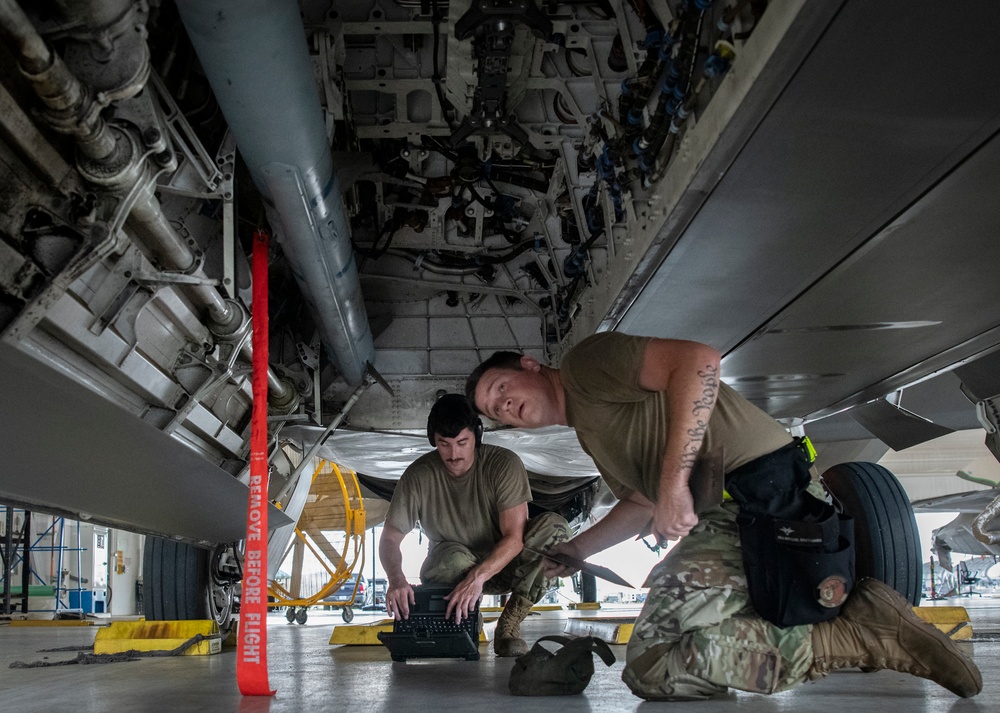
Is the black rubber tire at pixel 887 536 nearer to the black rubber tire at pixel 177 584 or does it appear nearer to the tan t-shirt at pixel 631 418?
the tan t-shirt at pixel 631 418

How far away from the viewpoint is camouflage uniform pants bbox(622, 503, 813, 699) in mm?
2068

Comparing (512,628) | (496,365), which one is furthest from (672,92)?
(512,628)

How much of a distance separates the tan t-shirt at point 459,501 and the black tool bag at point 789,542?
151cm

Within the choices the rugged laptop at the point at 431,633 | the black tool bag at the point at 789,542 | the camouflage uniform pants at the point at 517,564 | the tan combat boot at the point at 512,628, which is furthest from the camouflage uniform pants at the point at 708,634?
the tan combat boot at the point at 512,628

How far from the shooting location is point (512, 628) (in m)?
3.65

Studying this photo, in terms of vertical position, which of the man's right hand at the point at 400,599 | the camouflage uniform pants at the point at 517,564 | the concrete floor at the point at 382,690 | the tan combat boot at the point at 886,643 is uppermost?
the camouflage uniform pants at the point at 517,564

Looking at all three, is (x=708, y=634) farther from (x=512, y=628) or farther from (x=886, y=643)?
(x=512, y=628)

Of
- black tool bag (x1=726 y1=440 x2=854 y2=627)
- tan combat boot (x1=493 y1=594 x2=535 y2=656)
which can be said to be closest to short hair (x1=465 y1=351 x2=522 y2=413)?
black tool bag (x1=726 y1=440 x2=854 y2=627)

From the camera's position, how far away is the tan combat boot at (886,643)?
2.03 meters

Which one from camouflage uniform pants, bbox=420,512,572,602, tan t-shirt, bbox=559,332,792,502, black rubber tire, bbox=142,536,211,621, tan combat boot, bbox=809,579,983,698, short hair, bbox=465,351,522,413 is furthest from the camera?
black rubber tire, bbox=142,536,211,621

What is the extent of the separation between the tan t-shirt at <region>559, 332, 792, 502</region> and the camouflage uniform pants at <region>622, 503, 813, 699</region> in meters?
0.19

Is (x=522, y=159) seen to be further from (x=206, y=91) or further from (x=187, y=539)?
(x=187, y=539)

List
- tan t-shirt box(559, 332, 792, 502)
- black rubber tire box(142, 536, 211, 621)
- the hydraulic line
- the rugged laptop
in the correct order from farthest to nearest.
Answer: black rubber tire box(142, 536, 211, 621) < the rugged laptop < the hydraulic line < tan t-shirt box(559, 332, 792, 502)

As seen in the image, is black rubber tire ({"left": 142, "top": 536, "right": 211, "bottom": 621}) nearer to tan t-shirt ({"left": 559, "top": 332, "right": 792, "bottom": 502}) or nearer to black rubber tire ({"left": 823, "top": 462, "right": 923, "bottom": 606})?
tan t-shirt ({"left": 559, "top": 332, "right": 792, "bottom": 502})
